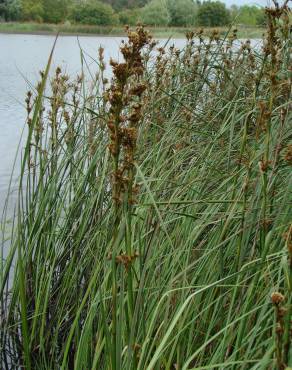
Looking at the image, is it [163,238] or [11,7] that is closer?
[163,238]

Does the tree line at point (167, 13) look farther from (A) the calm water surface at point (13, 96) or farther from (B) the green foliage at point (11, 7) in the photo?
(B) the green foliage at point (11, 7)

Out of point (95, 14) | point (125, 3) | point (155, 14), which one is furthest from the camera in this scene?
point (125, 3)

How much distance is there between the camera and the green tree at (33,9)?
2269 centimetres

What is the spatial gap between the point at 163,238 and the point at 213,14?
391 centimetres

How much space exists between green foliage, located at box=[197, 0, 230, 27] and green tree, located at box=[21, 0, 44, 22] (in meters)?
18.2

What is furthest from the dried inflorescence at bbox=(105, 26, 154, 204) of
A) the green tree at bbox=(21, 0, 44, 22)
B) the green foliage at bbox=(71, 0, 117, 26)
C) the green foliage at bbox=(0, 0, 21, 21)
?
the green tree at bbox=(21, 0, 44, 22)

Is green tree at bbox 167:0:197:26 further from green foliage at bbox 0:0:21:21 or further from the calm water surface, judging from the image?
green foliage at bbox 0:0:21:21

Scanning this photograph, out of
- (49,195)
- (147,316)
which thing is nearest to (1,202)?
(49,195)

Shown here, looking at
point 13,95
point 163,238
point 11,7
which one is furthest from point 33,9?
point 163,238

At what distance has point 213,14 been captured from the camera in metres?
5.23

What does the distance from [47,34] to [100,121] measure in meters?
22.3

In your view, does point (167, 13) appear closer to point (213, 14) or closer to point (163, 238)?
point (213, 14)

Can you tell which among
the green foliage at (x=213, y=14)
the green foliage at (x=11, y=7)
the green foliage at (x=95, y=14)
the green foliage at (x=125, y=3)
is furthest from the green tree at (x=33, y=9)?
the green foliage at (x=213, y=14)

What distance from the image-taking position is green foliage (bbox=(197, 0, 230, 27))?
16.5ft
